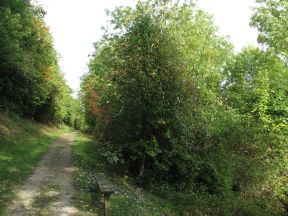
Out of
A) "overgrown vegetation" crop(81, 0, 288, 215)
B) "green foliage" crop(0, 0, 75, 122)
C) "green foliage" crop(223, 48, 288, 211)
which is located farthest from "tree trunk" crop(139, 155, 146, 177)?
"green foliage" crop(0, 0, 75, 122)

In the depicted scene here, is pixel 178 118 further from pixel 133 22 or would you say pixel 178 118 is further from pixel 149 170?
pixel 133 22

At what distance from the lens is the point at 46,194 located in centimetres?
1260

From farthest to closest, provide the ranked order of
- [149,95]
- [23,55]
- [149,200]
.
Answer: [23,55]
[149,95]
[149,200]

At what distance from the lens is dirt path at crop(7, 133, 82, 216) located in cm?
1067

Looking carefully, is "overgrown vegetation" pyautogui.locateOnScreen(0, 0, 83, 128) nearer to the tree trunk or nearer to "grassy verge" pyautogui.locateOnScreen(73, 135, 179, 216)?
"grassy verge" pyautogui.locateOnScreen(73, 135, 179, 216)

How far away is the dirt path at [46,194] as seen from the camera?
10672 millimetres

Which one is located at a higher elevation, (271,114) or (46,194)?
(271,114)

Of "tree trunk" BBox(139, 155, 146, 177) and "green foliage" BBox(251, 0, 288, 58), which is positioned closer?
"tree trunk" BBox(139, 155, 146, 177)

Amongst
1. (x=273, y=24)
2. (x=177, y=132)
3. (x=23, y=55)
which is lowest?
(x=177, y=132)

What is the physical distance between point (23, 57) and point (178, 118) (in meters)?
14.6

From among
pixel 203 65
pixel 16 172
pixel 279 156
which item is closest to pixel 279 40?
pixel 203 65

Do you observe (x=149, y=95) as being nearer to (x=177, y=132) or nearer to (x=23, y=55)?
(x=177, y=132)

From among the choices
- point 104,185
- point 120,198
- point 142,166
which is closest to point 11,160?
point 142,166

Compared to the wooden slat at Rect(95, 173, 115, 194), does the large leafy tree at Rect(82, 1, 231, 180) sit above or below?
above
